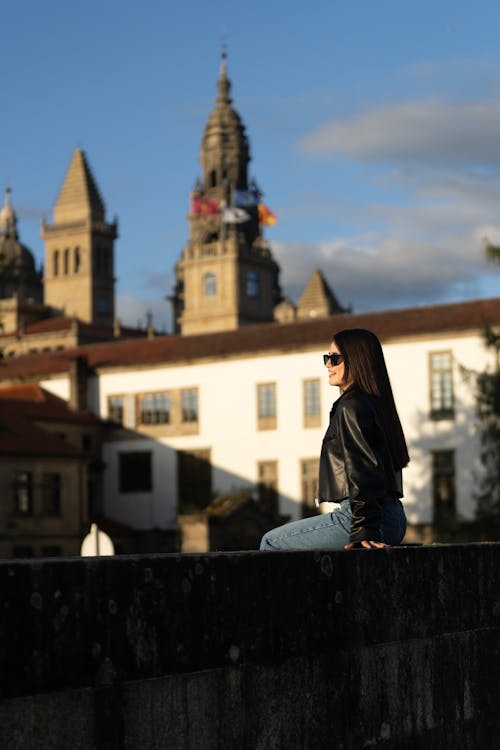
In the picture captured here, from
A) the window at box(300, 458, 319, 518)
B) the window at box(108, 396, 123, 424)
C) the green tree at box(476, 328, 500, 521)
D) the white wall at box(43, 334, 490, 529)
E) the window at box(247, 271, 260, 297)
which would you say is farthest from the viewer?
the window at box(247, 271, 260, 297)

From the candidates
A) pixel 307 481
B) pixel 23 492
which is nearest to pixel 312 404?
pixel 307 481

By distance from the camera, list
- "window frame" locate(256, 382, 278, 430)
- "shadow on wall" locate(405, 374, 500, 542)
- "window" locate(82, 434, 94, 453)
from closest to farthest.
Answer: "shadow on wall" locate(405, 374, 500, 542), "window frame" locate(256, 382, 278, 430), "window" locate(82, 434, 94, 453)

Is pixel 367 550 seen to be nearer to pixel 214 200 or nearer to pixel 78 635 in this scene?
pixel 78 635

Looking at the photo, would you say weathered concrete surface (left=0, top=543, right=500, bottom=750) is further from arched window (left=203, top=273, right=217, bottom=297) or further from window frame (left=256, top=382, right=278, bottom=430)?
arched window (left=203, top=273, right=217, bottom=297)

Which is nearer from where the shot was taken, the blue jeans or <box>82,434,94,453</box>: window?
the blue jeans

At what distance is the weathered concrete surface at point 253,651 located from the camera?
4809 mm

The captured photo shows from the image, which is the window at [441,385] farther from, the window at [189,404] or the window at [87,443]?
the window at [87,443]

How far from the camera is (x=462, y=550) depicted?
7.92 meters

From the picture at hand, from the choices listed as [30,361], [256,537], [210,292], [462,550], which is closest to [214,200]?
[210,292]

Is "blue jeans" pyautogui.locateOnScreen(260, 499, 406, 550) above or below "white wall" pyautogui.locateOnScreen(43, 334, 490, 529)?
below

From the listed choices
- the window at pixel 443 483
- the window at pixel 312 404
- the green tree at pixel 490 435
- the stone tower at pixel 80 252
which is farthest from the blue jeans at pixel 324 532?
the stone tower at pixel 80 252

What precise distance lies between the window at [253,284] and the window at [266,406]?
287ft

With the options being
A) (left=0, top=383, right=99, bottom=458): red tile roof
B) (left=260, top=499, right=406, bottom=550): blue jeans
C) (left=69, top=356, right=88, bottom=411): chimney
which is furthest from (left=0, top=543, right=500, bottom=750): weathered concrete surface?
(left=69, top=356, right=88, bottom=411): chimney

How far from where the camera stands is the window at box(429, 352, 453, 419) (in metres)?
61.3
